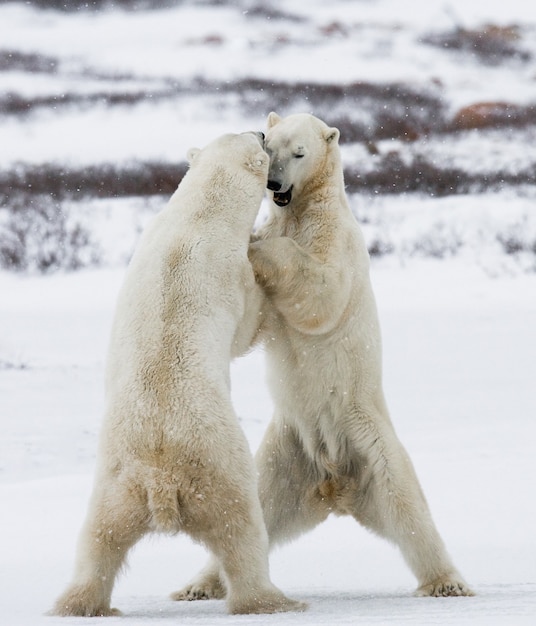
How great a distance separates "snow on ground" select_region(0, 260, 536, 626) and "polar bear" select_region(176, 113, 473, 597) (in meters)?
0.21

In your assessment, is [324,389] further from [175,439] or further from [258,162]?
[175,439]

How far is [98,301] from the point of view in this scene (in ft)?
35.2

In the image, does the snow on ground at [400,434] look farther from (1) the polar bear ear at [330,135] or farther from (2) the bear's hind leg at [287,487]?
(1) the polar bear ear at [330,135]

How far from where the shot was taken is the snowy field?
11.7ft

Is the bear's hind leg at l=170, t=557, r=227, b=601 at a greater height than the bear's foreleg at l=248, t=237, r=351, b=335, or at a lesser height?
lesser

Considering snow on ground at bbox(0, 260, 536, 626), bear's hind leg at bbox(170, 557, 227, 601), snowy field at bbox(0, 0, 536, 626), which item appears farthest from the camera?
snowy field at bbox(0, 0, 536, 626)

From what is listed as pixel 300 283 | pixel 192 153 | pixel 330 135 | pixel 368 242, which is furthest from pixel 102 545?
pixel 368 242

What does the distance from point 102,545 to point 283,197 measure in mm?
1267

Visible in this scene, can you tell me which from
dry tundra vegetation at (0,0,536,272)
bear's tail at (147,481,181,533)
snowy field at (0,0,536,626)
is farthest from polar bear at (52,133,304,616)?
dry tundra vegetation at (0,0,536,272)

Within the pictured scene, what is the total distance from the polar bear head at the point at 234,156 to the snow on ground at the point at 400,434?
1.14 meters

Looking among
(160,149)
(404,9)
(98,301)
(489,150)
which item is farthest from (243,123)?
(404,9)

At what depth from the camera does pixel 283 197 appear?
325 centimetres

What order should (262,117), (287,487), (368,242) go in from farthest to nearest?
(262,117) < (368,242) < (287,487)

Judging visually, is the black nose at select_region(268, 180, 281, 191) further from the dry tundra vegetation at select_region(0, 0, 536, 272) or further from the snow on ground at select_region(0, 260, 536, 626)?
the dry tundra vegetation at select_region(0, 0, 536, 272)
